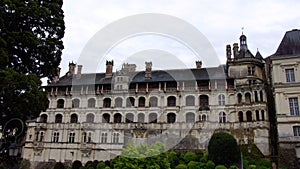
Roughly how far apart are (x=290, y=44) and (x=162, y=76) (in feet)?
58.9

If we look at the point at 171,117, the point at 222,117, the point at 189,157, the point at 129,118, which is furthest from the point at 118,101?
the point at 189,157

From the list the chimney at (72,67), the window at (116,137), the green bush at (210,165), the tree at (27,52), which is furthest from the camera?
the chimney at (72,67)

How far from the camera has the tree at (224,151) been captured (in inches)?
1153

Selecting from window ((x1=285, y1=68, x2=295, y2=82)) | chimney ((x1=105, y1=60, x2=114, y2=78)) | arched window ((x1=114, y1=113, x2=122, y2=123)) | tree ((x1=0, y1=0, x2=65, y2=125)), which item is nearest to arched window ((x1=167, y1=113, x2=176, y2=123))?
arched window ((x1=114, y1=113, x2=122, y2=123))

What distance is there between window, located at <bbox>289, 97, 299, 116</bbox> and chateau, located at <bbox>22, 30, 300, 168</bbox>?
0.10 meters

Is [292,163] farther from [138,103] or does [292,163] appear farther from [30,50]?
[30,50]

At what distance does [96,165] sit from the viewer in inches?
1385

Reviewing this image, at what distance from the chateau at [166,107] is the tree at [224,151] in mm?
6861

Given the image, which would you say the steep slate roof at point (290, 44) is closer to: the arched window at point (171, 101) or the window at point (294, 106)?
the window at point (294, 106)

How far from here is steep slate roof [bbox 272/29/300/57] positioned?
36031mm

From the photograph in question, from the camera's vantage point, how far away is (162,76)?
45031 millimetres

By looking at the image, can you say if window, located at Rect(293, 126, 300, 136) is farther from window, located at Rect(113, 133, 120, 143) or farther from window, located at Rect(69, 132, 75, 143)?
window, located at Rect(69, 132, 75, 143)

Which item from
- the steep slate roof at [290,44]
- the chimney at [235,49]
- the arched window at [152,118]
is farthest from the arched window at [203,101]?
the steep slate roof at [290,44]

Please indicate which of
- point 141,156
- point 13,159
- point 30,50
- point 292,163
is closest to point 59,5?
point 30,50
